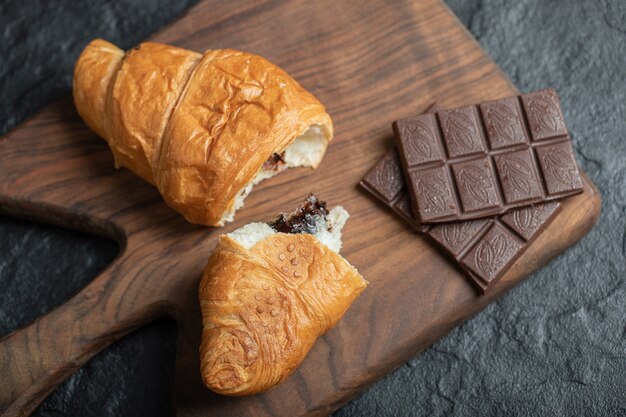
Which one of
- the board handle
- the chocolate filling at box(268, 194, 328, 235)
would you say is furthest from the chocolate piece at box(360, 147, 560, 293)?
the board handle

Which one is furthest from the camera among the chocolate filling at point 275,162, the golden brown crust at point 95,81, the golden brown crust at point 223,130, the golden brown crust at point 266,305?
the chocolate filling at point 275,162

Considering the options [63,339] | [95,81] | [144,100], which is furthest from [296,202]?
[63,339]

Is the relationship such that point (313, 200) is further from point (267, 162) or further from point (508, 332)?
point (508, 332)

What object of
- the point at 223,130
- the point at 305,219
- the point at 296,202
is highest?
the point at 223,130

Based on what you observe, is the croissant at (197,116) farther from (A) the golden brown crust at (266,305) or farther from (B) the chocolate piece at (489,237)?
(B) the chocolate piece at (489,237)

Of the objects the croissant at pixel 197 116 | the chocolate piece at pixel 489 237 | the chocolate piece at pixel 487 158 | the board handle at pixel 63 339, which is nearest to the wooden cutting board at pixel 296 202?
the board handle at pixel 63 339

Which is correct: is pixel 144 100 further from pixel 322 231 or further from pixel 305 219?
pixel 322 231

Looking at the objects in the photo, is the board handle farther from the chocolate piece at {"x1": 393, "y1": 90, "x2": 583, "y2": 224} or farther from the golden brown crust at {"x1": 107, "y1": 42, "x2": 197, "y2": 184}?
the chocolate piece at {"x1": 393, "y1": 90, "x2": 583, "y2": 224}
